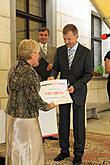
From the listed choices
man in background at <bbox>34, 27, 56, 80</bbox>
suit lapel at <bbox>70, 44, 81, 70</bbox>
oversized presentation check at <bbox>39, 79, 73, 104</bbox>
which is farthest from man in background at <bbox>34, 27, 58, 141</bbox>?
oversized presentation check at <bbox>39, 79, 73, 104</bbox>

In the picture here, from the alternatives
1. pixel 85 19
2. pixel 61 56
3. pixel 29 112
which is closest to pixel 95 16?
pixel 85 19

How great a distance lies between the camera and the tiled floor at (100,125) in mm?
4911

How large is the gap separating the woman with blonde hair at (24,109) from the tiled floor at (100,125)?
8.78 ft

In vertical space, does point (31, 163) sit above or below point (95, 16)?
below

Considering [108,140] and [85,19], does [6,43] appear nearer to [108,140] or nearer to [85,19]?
[108,140]

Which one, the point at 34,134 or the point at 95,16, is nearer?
the point at 34,134

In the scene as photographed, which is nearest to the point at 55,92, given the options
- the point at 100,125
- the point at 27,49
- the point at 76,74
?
the point at 76,74

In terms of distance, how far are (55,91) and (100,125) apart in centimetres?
297

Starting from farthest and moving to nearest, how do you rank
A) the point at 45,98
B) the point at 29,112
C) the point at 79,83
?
the point at 79,83 → the point at 45,98 → the point at 29,112

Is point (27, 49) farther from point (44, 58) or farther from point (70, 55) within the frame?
point (44, 58)

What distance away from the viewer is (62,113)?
3059 millimetres

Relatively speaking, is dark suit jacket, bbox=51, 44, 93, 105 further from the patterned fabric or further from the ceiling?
the ceiling

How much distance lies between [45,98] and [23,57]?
0.55m

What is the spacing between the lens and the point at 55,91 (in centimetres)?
264
